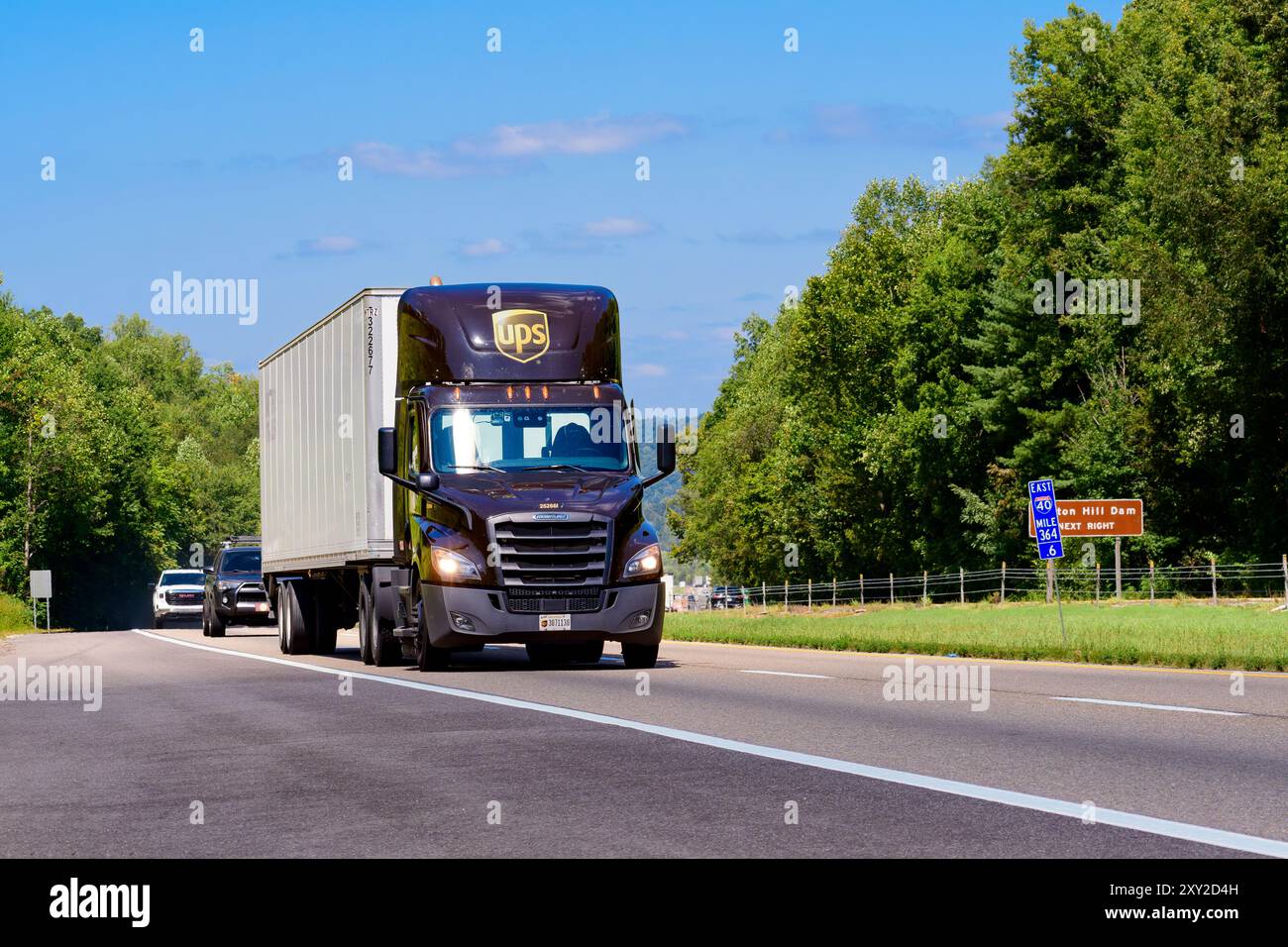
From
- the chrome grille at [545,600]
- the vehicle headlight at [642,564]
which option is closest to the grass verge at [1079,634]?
the vehicle headlight at [642,564]

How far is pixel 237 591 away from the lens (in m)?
40.1

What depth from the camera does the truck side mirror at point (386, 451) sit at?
20.8 m

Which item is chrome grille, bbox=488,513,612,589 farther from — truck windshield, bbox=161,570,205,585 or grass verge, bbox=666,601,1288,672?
truck windshield, bbox=161,570,205,585

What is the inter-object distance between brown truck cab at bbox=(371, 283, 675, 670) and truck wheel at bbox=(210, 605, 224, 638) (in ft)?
65.0

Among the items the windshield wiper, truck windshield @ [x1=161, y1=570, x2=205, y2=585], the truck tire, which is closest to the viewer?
the windshield wiper

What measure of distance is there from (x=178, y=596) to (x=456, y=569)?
3479cm

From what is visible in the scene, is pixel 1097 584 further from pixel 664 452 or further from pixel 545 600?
pixel 545 600

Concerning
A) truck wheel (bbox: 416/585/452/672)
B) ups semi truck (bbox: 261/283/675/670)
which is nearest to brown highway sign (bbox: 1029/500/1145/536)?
ups semi truck (bbox: 261/283/675/670)

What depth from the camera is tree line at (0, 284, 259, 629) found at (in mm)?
88438

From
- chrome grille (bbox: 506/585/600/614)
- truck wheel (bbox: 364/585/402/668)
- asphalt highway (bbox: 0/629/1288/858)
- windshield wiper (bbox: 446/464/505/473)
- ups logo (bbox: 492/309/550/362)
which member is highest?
ups logo (bbox: 492/309/550/362)

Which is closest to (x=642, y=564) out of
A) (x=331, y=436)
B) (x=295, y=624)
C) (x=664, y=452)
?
(x=664, y=452)

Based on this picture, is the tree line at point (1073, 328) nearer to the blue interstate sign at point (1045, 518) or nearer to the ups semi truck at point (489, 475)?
the blue interstate sign at point (1045, 518)

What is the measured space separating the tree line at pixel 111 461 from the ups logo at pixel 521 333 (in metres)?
65.8
